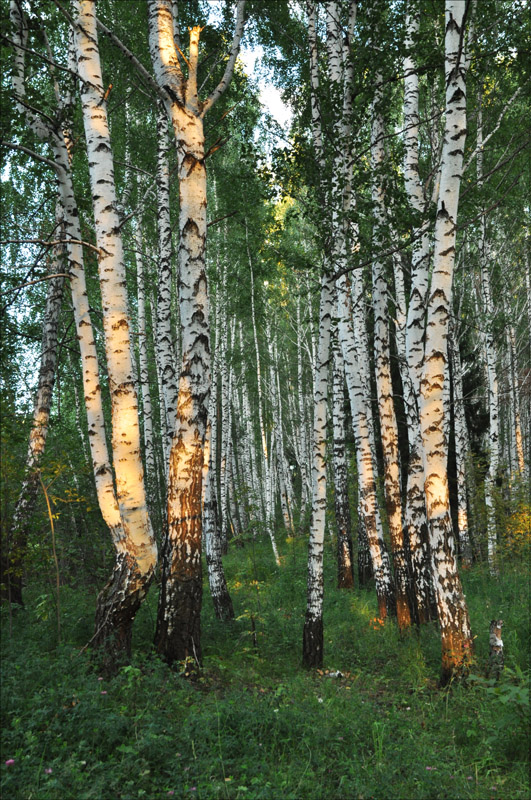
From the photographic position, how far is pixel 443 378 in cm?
541

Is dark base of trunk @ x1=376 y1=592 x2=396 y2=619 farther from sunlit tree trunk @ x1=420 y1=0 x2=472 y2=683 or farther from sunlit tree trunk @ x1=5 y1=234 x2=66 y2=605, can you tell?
sunlit tree trunk @ x1=5 y1=234 x2=66 y2=605

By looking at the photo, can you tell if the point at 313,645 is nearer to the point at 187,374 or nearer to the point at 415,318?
the point at 187,374

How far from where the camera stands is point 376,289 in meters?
→ 8.54

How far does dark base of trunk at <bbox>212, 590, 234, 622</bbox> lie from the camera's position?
Answer: 8609mm

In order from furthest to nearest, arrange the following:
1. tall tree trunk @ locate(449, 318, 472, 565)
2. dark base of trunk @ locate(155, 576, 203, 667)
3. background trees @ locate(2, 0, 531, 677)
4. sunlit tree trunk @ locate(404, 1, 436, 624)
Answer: tall tree trunk @ locate(449, 318, 472, 565) < sunlit tree trunk @ locate(404, 1, 436, 624) < background trees @ locate(2, 0, 531, 677) < dark base of trunk @ locate(155, 576, 203, 667)

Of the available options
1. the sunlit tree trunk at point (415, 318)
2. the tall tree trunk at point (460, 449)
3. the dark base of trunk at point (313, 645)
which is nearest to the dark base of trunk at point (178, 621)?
the dark base of trunk at point (313, 645)

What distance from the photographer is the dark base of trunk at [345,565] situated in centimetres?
1155

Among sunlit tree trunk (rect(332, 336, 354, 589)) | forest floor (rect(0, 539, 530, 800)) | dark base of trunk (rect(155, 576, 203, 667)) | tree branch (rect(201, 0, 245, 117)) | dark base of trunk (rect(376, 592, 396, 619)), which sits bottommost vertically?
forest floor (rect(0, 539, 530, 800))

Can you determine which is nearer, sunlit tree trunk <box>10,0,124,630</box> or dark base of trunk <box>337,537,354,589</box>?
sunlit tree trunk <box>10,0,124,630</box>

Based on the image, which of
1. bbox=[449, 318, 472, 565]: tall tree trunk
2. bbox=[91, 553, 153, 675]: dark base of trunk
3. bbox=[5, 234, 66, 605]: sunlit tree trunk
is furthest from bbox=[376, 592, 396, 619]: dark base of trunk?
bbox=[449, 318, 472, 565]: tall tree trunk

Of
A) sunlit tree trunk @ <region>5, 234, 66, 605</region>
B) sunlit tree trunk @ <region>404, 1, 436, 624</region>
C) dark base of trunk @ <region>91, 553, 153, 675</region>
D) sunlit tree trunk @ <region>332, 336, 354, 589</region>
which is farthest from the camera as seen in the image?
sunlit tree trunk @ <region>332, 336, 354, 589</region>

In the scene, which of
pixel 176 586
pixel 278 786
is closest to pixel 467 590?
pixel 176 586

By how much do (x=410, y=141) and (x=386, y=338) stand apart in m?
2.96

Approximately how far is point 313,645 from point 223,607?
2.68m
